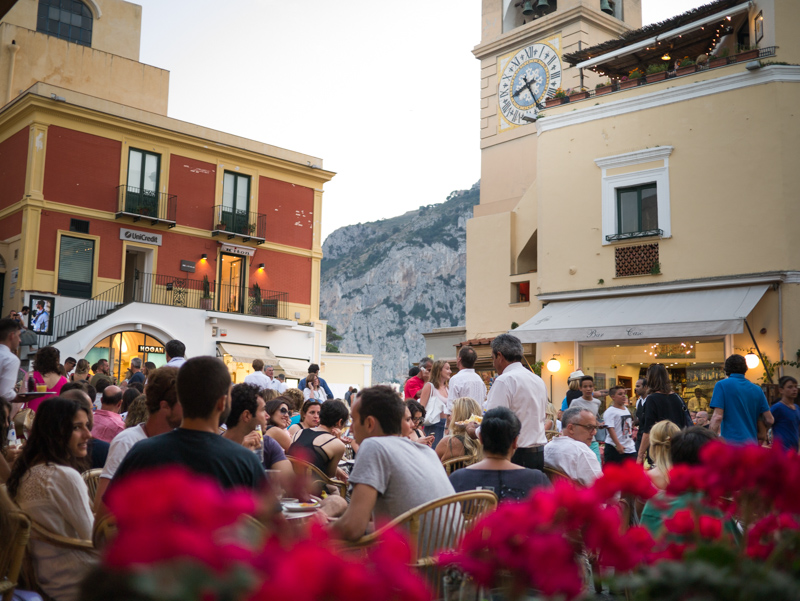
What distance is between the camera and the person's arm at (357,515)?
322 cm

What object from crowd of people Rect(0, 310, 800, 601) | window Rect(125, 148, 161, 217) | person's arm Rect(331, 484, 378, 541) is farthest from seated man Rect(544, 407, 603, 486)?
window Rect(125, 148, 161, 217)

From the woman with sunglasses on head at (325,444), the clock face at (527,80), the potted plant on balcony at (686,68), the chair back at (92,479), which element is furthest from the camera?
the clock face at (527,80)

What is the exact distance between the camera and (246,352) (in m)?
23.7

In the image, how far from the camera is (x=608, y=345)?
15773 mm

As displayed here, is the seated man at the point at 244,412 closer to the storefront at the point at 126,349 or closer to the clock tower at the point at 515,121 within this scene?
the clock tower at the point at 515,121

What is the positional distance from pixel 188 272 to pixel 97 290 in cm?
304

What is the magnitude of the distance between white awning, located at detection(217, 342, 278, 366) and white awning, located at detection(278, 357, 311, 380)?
13.6 inches

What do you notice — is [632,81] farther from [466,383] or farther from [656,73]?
[466,383]

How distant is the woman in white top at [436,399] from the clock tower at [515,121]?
973 cm

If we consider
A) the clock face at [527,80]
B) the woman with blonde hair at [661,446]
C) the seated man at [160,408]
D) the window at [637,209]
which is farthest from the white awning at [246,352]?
the woman with blonde hair at [661,446]

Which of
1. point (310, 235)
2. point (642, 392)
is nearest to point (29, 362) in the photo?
point (310, 235)

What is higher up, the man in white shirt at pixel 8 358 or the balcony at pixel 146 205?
the balcony at pixel 146 205

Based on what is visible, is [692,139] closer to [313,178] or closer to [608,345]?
[608,345]

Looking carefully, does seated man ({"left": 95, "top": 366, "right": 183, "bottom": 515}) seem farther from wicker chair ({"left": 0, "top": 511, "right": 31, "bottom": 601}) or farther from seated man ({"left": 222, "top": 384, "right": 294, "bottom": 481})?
wicker chair ({"left": 0, "top": 511, "right": 31, "bottom": 601})
